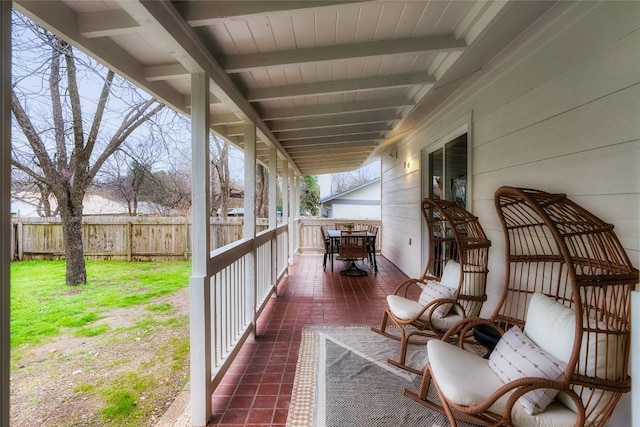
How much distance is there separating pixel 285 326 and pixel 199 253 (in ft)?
5.69

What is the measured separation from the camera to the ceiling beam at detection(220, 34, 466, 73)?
202 cm

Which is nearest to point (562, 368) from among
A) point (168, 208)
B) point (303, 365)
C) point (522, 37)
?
point (303, 365)

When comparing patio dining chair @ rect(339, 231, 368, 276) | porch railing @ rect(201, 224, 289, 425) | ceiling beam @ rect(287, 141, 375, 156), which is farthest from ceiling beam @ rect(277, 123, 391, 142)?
patio dining chair @ rect(339, 231, 368, 276)

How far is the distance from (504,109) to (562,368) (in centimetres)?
200

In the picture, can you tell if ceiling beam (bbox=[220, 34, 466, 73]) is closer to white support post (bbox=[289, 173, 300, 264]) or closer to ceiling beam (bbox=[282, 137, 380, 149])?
ceiling beam (bbox=[282, 137, 380, 149])

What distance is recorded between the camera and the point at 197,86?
1.78 metres

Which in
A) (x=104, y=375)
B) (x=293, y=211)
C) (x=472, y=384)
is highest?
(x=293, y=211)

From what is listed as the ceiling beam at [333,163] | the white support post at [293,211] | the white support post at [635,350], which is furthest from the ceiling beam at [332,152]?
the white support post at [635,350]

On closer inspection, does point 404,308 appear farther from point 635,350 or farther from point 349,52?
point 349,52

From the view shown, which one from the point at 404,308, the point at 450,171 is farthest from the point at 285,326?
the point at 450,171

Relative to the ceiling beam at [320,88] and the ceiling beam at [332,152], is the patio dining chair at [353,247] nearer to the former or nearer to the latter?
the ceiling beam at [332,152]

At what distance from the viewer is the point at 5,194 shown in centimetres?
79

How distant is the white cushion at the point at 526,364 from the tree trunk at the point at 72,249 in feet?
19.6

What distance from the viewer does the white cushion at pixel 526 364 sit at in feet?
4.44
